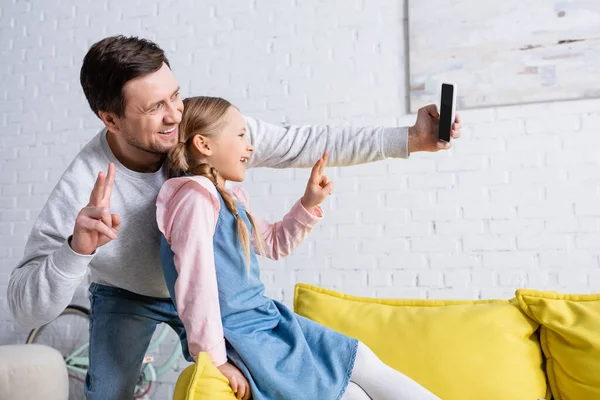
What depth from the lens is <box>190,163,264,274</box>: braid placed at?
1647 millimetres

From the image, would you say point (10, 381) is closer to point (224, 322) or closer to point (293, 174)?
point (224, 322)

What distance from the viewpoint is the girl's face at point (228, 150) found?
1767 millimetres

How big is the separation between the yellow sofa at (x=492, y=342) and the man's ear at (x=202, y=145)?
1.96 ft

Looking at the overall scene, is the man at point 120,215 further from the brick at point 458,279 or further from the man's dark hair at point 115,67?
the brick at point 458,279

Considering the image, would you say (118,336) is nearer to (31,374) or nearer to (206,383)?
(206,383)

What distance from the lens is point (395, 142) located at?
1.90 metres

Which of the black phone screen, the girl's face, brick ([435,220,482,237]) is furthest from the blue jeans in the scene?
brick ([435,220,482,237])

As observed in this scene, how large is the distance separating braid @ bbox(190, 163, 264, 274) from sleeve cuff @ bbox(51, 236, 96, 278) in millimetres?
382

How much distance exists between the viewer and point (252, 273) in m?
1.70

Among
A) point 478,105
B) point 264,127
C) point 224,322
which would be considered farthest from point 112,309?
point 478,105

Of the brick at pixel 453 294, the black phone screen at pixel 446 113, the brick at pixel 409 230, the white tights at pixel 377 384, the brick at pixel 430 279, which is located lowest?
the brick at pixel 453 294

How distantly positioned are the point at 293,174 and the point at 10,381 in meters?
1.66

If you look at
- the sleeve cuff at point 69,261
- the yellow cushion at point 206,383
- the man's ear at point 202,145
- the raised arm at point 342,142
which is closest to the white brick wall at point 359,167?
the raised arm at point 342,142

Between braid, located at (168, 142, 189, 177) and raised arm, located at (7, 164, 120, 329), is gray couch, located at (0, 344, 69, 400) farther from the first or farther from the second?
braid, located at (168, 142, 189, 177)
